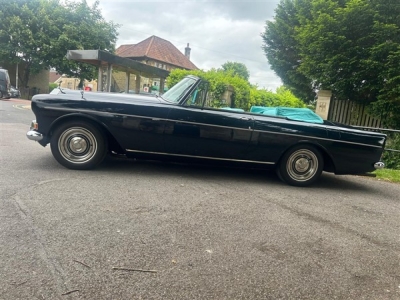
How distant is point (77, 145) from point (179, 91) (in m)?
1.70

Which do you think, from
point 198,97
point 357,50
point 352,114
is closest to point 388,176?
point 198,97

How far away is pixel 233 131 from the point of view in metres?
4.58

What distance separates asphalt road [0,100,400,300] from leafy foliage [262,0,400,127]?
8.13 m

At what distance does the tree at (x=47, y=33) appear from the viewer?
93.5 ft

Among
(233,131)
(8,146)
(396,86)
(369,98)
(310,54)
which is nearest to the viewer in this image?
(233,131)

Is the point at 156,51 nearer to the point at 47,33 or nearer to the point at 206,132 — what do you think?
the point at 47,33

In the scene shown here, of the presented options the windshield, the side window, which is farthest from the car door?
the windshield

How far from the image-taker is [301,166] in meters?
4.85

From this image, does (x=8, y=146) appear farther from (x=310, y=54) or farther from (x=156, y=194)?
(x=310, y=54)

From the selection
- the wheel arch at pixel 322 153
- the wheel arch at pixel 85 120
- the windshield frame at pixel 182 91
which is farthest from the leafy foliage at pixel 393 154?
the wheel arch at pixel 85 120

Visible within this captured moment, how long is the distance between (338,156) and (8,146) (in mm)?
5730

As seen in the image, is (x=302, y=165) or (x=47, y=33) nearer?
(x=302, y=165)

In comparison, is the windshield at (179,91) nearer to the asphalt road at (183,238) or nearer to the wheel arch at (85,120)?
the wheel arch at (85,120)

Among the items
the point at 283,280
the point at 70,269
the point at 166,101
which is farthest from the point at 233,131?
the point at 70,269
